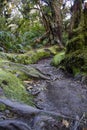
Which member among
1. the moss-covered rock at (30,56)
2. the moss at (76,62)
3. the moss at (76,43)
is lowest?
the moss-covered rock at (30,56)

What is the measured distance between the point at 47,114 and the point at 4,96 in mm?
636

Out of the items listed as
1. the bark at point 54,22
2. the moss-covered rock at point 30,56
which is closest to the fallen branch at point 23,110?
the moss-covered rock at point 30,56

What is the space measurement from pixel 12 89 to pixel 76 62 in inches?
81.0

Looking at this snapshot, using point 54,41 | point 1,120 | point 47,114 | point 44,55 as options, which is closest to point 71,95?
point 47,114

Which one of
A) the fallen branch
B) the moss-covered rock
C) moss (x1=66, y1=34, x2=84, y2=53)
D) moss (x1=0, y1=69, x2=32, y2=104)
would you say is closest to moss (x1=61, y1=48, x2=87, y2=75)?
moss (x1=66, y1=34, x2=84, y2=53)

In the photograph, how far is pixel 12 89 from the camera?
12.1 feet

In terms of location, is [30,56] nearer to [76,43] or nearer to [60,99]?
[76,43]

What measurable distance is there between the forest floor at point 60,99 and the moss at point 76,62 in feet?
0.56

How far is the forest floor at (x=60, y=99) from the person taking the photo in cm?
303

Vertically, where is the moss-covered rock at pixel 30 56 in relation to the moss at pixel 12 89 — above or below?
below

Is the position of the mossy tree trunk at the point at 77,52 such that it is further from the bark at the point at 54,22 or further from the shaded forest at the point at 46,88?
the bark at the point at 54,22

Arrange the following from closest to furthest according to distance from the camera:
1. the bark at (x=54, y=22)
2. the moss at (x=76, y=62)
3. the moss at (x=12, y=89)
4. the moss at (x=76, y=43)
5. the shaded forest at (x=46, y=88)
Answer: the shaded forest at (x=46, y=88) → the moss at (x=12, y=89) → the moss at (x=76, y=62) → the moss at (x=76, y=43) → the bark at (x=54, y=22)

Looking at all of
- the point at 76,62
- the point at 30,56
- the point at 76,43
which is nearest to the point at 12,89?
the point at 76,62

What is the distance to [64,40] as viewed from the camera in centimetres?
1070
